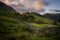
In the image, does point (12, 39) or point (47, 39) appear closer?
point (12, 39)

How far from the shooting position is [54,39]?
98.6ft

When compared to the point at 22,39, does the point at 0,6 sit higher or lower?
higher

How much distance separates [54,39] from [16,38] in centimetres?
794

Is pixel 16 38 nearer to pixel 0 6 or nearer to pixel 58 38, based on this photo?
pixel 58 38

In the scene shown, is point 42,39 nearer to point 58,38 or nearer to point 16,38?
point 58,38

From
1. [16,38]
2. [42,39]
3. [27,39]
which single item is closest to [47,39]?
[42,39]

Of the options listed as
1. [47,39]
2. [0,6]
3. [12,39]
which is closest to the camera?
[12,39]

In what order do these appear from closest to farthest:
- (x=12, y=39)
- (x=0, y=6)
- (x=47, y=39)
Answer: (x=12, y=39) → (x=47, y=39) → (x=0, y=6)

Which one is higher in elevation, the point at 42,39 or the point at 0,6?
the point at 0,6

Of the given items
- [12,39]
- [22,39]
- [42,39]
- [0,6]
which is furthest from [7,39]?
[0,6]

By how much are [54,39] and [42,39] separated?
10.4 feet

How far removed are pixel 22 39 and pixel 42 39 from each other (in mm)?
4954

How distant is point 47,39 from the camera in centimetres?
3130

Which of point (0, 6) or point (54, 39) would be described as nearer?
point (54, 39)
